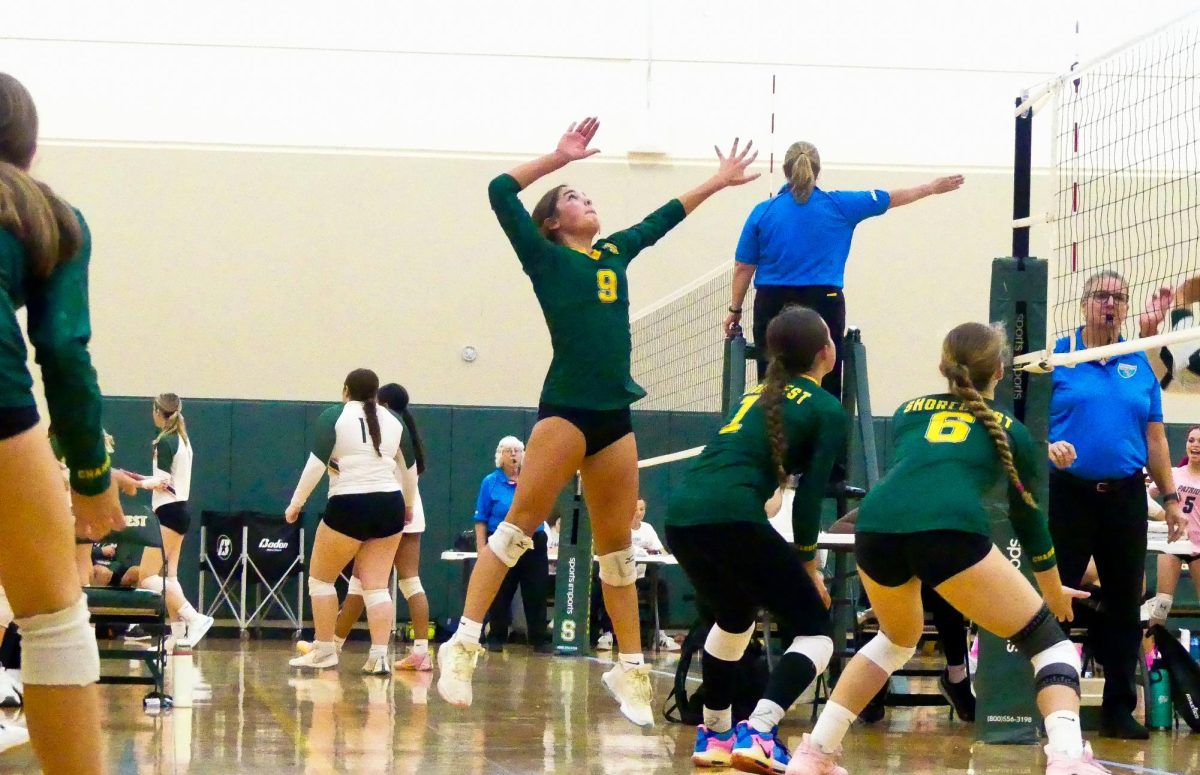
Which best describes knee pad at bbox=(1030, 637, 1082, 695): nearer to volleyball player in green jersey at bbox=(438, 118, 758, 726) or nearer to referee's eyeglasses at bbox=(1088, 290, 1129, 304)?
volleyball player in green jersey at bbox=(438, 118, 758, 726)

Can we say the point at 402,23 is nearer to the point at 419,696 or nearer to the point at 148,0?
the point at 148,0

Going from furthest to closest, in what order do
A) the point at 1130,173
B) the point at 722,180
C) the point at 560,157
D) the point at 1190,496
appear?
the point at 1130,173 → the point at 1190,496 → the point at 722,180 → the point at 560,157

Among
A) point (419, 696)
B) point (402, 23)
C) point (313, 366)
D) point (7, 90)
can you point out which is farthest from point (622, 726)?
point (402, 23)

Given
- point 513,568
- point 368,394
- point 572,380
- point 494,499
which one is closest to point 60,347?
point 572,380

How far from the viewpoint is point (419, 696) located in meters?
7.96

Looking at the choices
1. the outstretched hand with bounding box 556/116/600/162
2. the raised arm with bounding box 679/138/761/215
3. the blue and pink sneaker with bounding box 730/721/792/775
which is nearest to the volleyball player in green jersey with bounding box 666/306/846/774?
the blue and pink sneaker with bounding box 730/721/792/775

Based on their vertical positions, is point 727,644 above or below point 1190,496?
below

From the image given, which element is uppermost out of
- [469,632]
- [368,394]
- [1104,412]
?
[368,394]

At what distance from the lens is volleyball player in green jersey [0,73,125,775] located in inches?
117

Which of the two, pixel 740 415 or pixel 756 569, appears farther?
pixel 740 415

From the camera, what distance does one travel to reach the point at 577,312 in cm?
569

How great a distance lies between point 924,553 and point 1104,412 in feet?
7.71

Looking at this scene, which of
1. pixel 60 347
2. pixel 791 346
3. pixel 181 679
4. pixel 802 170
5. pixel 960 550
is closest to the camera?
pixel 60 347

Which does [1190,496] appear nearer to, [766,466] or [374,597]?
[374,597]
